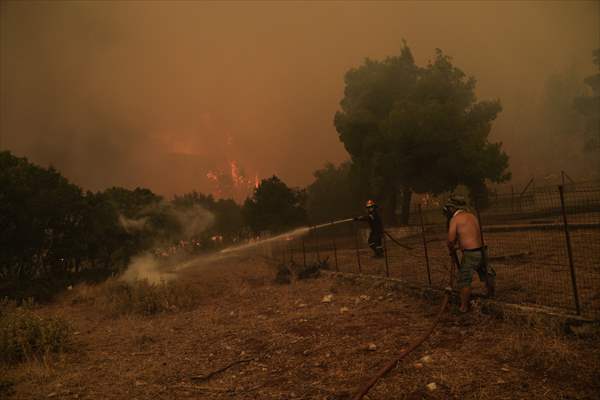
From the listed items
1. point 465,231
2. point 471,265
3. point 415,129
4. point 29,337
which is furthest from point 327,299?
point 415,129

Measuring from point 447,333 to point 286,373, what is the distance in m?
2.58

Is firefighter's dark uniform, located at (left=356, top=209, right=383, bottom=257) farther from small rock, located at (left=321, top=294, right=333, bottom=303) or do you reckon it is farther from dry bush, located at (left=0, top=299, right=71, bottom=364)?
dry bush, located at (left=0, top=299, right=71, bottom=364)

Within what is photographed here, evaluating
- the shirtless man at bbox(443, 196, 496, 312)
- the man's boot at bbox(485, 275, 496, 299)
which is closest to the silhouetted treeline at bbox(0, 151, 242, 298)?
the shirtless man at bbox(443, 196, 496, 312)

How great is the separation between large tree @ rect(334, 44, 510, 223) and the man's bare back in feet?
67.2

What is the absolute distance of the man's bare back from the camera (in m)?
6.59

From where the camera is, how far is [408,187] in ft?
98.2

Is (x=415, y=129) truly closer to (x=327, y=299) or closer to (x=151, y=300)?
(x=327, y=299)

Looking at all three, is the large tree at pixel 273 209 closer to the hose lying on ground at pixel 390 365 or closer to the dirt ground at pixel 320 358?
the dirt ground at pixel 320 358

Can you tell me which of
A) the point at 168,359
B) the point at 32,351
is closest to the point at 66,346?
the point at 32,351

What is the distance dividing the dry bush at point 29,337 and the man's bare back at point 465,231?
23.2ft

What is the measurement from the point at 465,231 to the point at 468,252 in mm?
354

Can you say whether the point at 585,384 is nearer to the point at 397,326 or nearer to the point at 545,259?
the point at 397,326

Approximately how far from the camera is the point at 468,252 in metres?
6.64

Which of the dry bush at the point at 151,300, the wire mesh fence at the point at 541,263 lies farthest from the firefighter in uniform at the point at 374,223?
the dry bush at the point at 151,300
